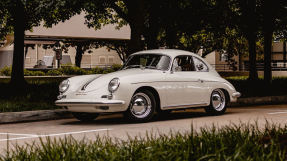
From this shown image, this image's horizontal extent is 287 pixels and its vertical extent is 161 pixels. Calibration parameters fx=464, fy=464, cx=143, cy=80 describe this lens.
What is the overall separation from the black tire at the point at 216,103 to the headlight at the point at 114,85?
2.81 metres

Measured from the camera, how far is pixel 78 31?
25.8 m

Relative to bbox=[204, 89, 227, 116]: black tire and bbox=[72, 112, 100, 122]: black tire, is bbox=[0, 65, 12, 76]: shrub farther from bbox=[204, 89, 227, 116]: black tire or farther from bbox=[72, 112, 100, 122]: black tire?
bbox=[204, 89, 227, 116]: black tire

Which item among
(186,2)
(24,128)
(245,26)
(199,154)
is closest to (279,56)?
(245,26)

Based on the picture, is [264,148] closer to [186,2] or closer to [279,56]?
[186,2]

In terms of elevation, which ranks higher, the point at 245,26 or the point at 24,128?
the point at 245,26

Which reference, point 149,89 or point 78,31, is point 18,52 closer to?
point 78,31

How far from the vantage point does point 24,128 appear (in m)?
8.98

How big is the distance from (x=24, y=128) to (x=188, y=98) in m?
3.55

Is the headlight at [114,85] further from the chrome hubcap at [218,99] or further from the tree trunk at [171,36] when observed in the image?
the tree trunk at [171,36]

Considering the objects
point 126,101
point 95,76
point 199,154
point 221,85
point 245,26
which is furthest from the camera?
point 245,26

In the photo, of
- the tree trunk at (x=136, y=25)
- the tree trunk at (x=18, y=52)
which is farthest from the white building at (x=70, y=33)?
the tree trunk at (x=136, y=25)

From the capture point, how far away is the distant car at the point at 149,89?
8.96 metres

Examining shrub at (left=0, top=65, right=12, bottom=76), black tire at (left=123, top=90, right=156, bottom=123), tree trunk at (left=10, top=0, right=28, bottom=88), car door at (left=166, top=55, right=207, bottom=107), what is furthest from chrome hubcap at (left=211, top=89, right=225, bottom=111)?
shrub at (left=0, top=65, right=12, bottom=76)

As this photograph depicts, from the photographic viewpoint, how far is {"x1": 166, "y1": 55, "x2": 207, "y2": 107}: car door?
9.84m
